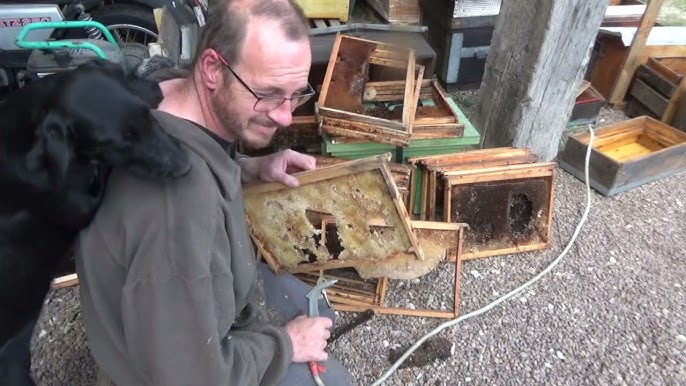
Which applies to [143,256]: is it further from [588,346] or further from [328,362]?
[588,346]

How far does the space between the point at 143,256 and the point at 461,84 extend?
4500mm

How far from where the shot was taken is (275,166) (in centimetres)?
234

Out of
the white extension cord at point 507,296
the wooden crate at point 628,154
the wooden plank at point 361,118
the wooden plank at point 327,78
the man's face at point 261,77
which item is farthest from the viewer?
the wooden crate at point 628,154

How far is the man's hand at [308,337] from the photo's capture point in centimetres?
199

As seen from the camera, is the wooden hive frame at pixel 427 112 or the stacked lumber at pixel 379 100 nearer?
the stacked lumber at pixel 379 100

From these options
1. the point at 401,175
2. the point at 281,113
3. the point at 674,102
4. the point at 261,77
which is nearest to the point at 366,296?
the point at 401,175

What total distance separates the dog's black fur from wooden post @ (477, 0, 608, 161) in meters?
2.77

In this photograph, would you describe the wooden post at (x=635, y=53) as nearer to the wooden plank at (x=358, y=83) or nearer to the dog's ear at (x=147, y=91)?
the wooden plank at (x=358, y=83)

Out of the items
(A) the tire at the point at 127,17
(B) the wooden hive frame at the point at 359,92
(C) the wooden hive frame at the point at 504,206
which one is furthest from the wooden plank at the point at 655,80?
(A) the tire at the point at 127,17

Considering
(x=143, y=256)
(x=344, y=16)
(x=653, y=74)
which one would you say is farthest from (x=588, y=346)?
(x=344, y=16)

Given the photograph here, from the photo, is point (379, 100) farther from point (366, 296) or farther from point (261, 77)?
point (261, 77)

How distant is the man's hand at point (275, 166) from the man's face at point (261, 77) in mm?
569

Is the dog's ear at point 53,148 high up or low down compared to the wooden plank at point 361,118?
up

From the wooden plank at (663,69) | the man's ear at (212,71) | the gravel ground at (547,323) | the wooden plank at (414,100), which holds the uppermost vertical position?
the man's ear at (212,71)
